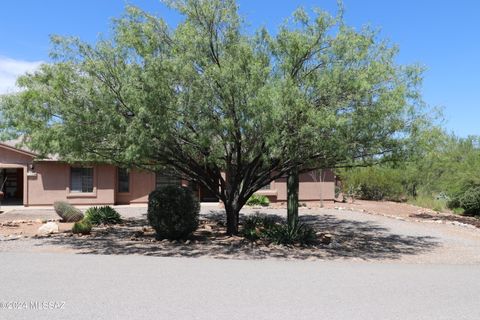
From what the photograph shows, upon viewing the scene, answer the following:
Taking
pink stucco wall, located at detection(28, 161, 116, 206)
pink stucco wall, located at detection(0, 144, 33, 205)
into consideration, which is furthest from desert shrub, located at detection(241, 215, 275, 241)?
pink stucco wall, located at detection(0, 144, 33, 205)

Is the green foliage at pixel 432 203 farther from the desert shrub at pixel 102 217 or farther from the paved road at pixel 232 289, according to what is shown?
the paved road at pixel 232 289

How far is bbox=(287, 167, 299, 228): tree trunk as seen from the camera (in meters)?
14.6

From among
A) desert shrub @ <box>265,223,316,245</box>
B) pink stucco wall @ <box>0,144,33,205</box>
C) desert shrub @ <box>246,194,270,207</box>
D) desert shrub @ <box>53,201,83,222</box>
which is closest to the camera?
desert shrub @ <box>265,223,316,245</box>

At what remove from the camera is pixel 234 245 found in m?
13.4

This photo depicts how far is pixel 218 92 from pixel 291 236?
4.94m

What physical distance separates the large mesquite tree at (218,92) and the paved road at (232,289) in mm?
2703

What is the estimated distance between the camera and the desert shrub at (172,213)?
1393cm

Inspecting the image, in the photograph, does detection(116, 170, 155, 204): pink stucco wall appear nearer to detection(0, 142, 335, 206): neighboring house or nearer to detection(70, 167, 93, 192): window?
detection(0, 142, 335, 206): neighboring house

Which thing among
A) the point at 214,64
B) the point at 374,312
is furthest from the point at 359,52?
the point at 374,312

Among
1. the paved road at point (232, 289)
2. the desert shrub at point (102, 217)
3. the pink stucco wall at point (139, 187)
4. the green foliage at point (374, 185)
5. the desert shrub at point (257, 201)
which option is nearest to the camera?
the paved road at point (232, 289)

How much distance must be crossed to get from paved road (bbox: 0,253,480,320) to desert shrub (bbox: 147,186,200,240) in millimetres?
3450

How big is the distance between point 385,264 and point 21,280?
741 cm

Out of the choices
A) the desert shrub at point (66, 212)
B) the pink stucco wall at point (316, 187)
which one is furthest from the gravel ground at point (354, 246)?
the pink stucco wall at point (316, 187)

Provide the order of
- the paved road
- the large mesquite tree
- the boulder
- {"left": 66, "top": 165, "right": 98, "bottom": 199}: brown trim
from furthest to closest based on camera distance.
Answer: {"left": 66, "top": 165, "right": 98, "bottom": 199}: brown trim → the boulder → the large mesquite tree → the paved road
